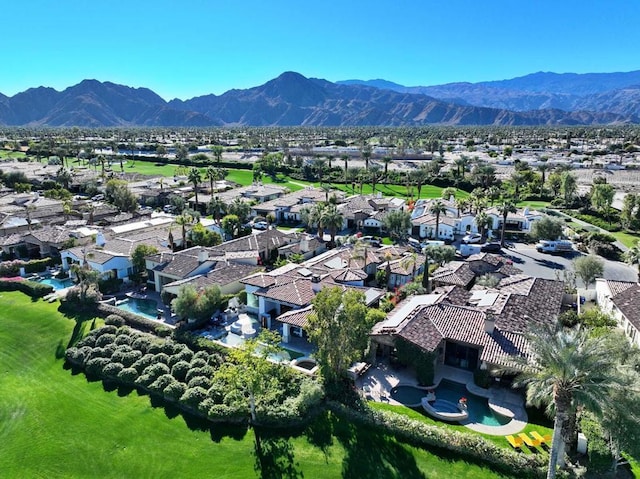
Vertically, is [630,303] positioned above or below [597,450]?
above

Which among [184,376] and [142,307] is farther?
[142,307]

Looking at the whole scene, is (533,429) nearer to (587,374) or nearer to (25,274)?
(587,374)

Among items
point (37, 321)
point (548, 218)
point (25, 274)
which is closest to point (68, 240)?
point (25, 274)

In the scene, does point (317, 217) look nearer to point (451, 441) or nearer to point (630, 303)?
point (630, 303)

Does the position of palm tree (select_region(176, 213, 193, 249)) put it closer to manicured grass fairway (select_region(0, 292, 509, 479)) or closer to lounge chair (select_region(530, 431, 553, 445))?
manicured grass fairway (select_region(0, 292, 509, 479))

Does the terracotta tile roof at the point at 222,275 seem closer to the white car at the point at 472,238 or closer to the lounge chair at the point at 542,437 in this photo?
the lounge chair at the point at 542,437

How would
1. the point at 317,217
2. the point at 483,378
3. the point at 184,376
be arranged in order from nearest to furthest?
1. the point at 483,378
2. the point at 184,376
3. the point at 317,217

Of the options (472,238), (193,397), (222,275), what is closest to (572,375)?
(193,397)
